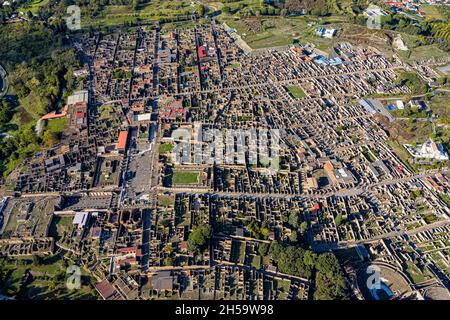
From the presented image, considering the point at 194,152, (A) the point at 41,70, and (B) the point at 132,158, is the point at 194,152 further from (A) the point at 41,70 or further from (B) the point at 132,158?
(A) the point at 41,70

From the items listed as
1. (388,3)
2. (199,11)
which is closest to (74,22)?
(199,11)

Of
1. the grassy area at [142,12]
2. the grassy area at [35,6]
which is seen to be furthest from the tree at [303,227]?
the grassy area at [35,6]

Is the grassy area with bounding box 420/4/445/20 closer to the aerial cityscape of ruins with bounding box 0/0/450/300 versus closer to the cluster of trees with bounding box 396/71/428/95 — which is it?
the aerial cityscape of ruins with bounding box 0/0/450/300

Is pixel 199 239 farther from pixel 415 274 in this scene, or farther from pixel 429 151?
pixel 429 151

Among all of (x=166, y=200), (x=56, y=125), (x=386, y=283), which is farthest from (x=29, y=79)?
(x=386, y=283)

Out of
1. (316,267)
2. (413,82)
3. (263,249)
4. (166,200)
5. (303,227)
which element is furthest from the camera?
(413,82)

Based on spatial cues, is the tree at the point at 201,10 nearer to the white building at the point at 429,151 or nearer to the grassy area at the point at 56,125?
the grassy area at the point at 56,125
